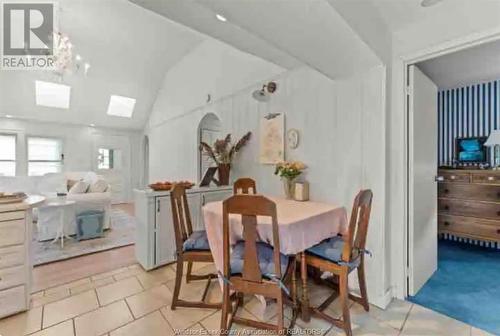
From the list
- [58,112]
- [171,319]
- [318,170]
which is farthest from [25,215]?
[58,112]

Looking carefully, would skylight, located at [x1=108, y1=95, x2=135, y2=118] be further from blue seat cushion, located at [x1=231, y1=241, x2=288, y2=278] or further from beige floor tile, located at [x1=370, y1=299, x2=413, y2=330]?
beige floor tile, located at [x1=370, y1=299, x2=413, y2=330]

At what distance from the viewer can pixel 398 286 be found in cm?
238

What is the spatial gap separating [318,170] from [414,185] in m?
0.92

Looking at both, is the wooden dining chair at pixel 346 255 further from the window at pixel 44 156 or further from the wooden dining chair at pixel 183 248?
the window at pixel 44 156

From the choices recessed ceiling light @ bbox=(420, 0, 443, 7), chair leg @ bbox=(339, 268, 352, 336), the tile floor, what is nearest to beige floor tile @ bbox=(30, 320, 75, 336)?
the tile floor

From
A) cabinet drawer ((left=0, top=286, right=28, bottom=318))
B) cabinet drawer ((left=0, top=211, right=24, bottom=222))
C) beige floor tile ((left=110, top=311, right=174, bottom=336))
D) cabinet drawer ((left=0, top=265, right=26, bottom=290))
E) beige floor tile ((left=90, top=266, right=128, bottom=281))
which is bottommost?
beige floor tile ((left=110, top=311, right=174, bottom=336))

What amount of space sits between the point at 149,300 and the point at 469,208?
424cm

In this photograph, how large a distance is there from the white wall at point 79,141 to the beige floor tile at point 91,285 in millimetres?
6263

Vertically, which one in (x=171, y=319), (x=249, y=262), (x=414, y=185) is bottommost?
(x=171, y=319)

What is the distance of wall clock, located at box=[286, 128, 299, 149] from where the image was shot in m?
3.13

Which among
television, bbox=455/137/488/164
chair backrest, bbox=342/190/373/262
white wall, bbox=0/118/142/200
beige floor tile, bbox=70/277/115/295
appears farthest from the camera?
white wall, bbox=0/118/142/200

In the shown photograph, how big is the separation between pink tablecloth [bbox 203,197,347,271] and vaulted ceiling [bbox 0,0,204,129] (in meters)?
3.81

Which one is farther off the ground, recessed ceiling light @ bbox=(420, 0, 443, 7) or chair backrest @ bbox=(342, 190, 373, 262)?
recessed ceiling light @ bbox=(420, 0, 443, 7)

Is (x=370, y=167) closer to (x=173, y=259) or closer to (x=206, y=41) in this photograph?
(x=173, y=259)
